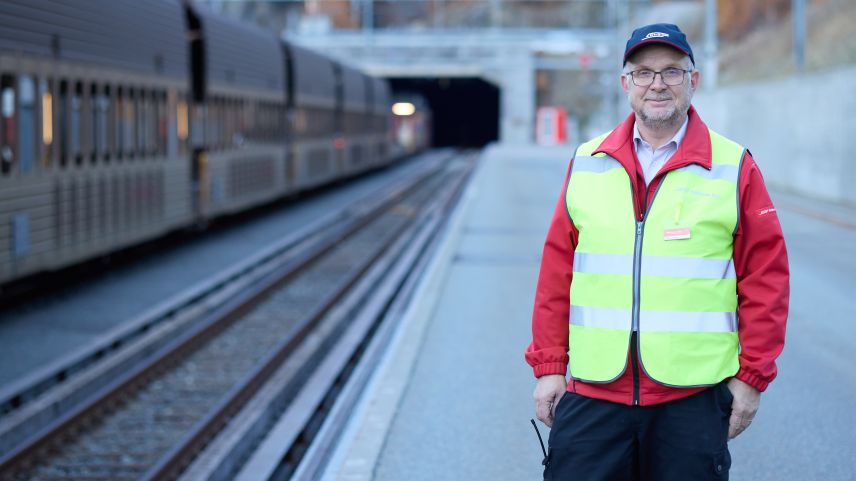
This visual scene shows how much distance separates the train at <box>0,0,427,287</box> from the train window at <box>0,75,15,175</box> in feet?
0.05

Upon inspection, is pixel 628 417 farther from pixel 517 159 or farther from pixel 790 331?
pixel 517 159

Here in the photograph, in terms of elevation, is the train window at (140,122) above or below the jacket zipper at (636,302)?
above

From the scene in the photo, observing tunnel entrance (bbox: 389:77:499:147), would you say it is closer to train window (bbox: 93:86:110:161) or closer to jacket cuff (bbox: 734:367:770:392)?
train window (bbox: 93:86:110:161)

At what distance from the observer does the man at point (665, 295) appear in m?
3.67

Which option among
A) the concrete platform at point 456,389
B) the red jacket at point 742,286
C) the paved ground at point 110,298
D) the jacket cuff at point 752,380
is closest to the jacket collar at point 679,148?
the red jacket at point 742,286

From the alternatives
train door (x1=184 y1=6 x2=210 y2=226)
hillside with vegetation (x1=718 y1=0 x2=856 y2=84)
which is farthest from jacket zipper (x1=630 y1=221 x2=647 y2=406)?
hillside with vegetation (x1=718 y1=0 x2=856 y2=84)

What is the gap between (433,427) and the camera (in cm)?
699

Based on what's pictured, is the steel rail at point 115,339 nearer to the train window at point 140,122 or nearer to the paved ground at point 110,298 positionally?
the paved ground at point 110,298

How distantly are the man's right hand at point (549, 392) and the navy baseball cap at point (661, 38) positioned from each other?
39.3 inches

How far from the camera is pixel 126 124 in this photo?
51.4ft

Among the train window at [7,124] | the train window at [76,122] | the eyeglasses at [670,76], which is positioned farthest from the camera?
the train window at [76,122]

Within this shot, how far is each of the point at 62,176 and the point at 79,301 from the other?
136 centimetres

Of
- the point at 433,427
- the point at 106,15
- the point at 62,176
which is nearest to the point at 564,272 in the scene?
the point at 433,427

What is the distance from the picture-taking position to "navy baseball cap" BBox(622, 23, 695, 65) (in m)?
3.72
